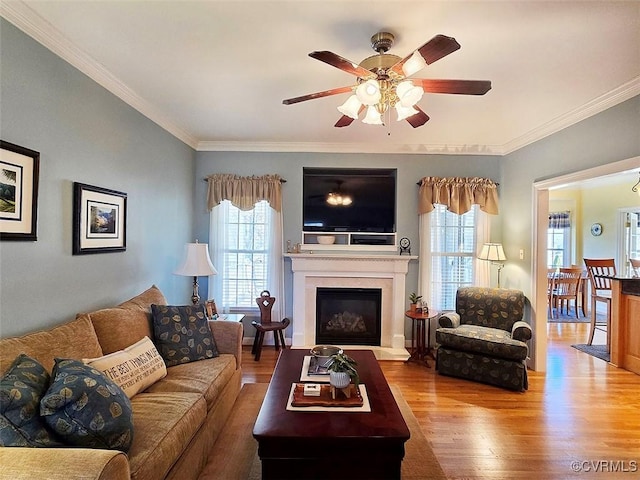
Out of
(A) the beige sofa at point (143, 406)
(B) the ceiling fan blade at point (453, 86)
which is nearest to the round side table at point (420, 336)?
(A) the beige sofa at point (143, 406)

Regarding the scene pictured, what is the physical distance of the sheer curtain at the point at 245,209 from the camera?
4.42m

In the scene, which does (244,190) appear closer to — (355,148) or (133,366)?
(355,148)

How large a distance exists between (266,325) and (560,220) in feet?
23.3

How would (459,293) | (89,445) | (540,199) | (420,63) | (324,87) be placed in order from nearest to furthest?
(89,445) < (420,63) < (324,87) < (540,199) < (459,293)

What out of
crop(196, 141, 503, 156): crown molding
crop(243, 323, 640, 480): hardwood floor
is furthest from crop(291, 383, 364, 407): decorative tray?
crop(196, 141, 503, 156): crown molding

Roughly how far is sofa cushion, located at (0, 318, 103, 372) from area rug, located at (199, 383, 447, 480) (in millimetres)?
995

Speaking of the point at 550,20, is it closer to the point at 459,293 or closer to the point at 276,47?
the point at 276,47

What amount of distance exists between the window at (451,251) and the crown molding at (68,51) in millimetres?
3559

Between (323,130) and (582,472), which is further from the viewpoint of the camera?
(323,130)

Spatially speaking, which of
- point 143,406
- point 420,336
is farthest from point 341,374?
point 420,336

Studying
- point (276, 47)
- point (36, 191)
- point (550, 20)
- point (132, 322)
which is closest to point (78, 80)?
point (36, 191)

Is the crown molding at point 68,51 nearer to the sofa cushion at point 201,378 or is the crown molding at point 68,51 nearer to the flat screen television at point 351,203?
the flat screen television at point 351,203

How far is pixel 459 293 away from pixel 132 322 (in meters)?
3.46

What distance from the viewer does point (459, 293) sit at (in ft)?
13.5
